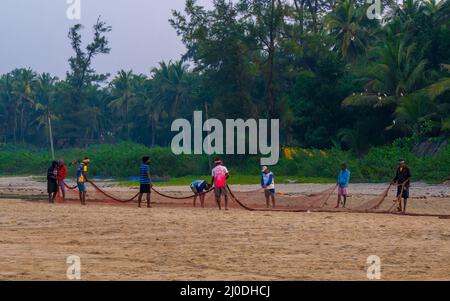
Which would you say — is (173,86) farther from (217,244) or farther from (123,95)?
(217,244)

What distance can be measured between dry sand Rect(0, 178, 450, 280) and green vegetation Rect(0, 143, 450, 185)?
52.9ft

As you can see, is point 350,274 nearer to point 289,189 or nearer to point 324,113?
point 289,189

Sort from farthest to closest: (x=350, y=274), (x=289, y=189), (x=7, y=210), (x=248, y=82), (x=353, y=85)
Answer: (x=248, y=82), (x=353, y=85), (x=289, y=189), (x=7, y=210), (x=350, y=274)

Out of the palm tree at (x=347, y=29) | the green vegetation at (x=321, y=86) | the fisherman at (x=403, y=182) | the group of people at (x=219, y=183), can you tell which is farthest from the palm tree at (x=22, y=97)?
the fisherman at (x=403, y=182)

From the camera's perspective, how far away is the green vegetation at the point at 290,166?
3629 centimetres

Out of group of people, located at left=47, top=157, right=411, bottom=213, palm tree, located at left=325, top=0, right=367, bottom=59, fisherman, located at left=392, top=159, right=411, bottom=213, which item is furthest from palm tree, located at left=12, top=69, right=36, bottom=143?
fisherman, located at left=392, top=159, right=411, bottom=213

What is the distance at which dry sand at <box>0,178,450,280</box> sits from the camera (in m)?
11.3

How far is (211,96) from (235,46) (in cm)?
1220

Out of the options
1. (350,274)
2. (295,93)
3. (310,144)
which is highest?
(295,93)

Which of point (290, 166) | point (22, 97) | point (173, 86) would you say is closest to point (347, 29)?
point (290, 166)

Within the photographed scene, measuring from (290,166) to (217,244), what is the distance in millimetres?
29473

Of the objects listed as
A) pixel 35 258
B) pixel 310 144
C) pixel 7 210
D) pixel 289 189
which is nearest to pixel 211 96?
pixel 310 144

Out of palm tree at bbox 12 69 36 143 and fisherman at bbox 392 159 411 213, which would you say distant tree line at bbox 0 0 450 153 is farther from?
palm tree at bbox 12 69 36 143
